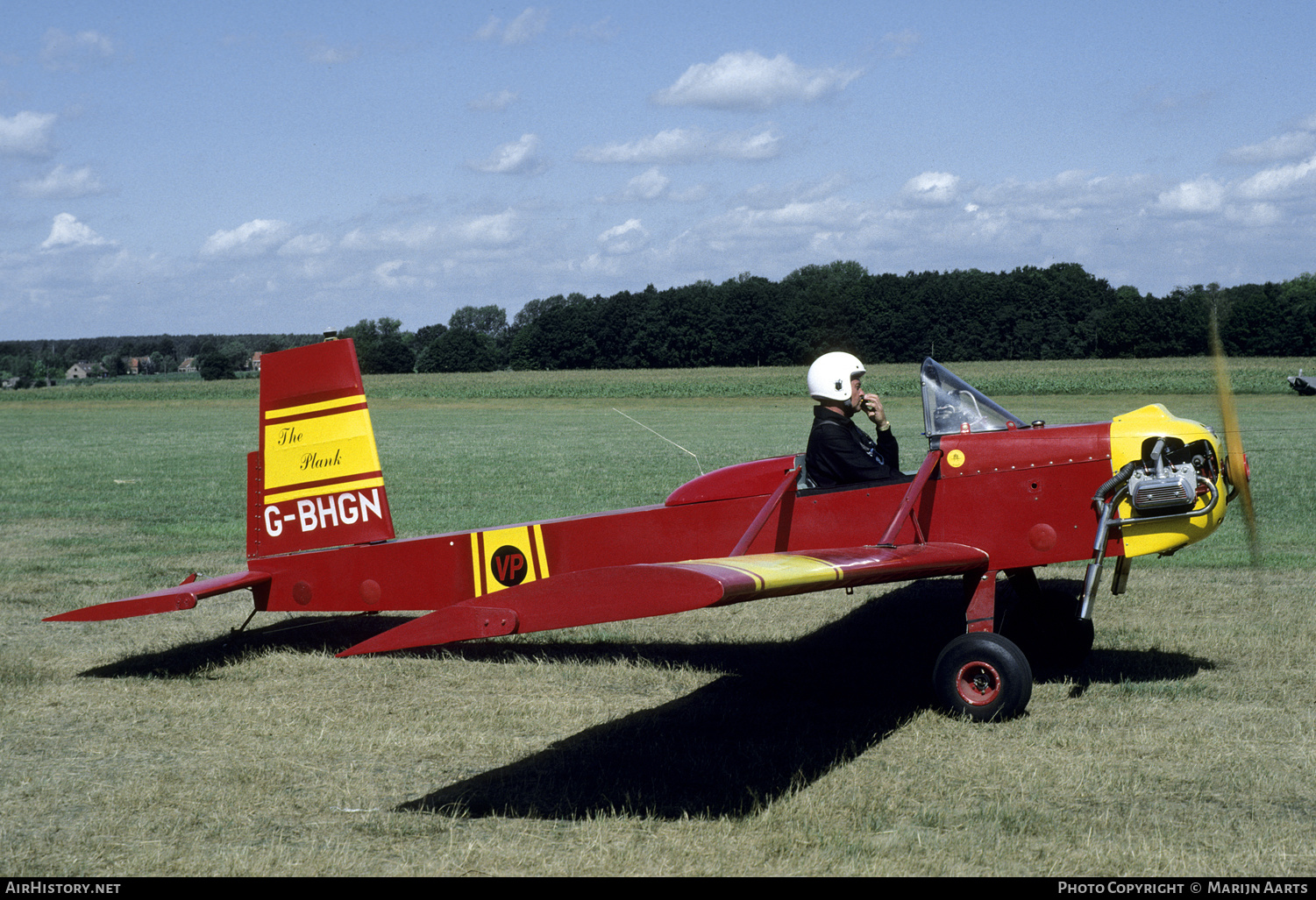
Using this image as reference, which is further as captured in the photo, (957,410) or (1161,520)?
(957,410)

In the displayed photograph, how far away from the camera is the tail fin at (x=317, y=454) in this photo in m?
7.42

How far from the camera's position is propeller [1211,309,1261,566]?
6.34 meters

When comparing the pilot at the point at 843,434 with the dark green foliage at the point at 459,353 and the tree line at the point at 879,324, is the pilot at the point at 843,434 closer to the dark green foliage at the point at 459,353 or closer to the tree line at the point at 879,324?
the tree line at the point at 879,324

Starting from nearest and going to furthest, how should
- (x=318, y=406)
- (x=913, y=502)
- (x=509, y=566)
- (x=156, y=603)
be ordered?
(x=913, y=502) < (x=156, y=603) < (x=509, y=566) < (x=318, y=406)

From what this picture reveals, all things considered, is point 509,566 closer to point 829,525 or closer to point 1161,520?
point 829,525

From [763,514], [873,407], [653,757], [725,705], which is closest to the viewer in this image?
[653,757]

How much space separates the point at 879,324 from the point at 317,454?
708cm

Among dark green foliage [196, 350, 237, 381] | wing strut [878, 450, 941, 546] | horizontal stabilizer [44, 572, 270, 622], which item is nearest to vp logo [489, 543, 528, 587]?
horizontal stabilizer [44, 572, 270, 622]

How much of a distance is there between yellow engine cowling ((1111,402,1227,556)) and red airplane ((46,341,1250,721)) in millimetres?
10

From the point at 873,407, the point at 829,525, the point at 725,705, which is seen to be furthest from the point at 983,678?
the point at 873,407

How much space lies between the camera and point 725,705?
6617 mm

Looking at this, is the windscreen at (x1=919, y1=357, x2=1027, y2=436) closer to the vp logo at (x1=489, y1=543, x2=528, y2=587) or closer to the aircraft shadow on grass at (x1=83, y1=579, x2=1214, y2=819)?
the aircraft shadow on grass at (x1=83, y1=579, x2=1214, y2=819)

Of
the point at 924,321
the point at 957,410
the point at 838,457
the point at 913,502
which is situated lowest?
the point at 913,502

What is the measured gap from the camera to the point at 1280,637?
7816mm
